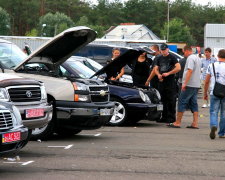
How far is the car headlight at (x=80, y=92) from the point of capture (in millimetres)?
12664

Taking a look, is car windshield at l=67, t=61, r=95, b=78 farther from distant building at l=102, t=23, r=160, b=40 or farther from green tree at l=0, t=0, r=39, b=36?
green tree at l=0, t=0, r=39, b=36

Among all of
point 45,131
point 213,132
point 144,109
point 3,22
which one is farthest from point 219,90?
point 3,22

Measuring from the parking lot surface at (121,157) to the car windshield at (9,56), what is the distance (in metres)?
1.58

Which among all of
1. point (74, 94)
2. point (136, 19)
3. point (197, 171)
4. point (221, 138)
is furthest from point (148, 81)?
point (136, 19)

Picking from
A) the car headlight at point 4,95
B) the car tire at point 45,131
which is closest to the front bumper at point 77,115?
the car tire at point 45,131

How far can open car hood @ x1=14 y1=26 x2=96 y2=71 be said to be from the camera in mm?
12574

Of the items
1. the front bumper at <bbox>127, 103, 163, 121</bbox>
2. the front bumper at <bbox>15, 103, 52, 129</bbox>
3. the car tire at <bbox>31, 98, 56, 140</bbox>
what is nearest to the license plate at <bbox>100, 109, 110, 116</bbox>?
the car tire at <bbox>31, 98, 56, 140</bbox>

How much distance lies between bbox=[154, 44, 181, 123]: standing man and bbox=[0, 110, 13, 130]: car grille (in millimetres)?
8122

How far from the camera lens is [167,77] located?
16719mm

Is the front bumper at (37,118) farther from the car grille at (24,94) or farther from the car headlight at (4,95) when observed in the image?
the car headlight at (4,95)

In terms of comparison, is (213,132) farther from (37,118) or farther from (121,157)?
(37,118)

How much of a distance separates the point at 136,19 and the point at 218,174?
460ft

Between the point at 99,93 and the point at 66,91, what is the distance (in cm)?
76

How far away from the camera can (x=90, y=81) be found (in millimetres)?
13211
